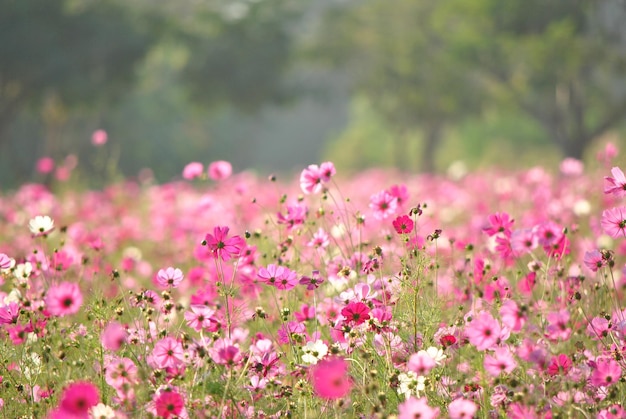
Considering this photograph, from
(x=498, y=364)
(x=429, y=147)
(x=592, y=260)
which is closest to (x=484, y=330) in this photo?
(x=498, y=364)

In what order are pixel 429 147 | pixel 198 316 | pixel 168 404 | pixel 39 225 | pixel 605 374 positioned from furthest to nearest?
pixel 429 147, pixel 39 225, pixel 198 316, pixel 605 374, pixel 168 404

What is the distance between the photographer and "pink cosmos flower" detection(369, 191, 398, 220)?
2619 mm

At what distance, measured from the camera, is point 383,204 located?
2645mm

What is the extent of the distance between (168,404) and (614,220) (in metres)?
1.43

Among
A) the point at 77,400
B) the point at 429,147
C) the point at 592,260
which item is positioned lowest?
the point at 77,400

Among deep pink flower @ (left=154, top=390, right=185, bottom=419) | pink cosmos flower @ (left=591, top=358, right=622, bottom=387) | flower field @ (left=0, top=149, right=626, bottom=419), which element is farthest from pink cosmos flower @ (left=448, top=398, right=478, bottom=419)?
deep pink flower @ (left=154, top=390, right=185, bottom=419)

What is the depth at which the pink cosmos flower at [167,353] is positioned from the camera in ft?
6.41

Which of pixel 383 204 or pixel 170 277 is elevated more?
pixel 383 204

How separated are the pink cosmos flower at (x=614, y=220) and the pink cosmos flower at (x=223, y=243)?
111 centimetres

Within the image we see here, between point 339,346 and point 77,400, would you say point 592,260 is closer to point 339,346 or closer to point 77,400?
point 339,346

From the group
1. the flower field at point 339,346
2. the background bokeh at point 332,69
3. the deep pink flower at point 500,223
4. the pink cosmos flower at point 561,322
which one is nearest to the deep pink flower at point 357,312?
the flower field at point 339,346

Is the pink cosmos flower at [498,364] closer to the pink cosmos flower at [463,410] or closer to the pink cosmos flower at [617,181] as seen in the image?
the pink cosmos flower at [463,410]

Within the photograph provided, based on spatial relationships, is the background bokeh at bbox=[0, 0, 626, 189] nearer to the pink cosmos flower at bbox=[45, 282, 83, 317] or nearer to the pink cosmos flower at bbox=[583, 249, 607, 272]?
the pink cosmos flower at bbox=[45, 282, 83, 317]

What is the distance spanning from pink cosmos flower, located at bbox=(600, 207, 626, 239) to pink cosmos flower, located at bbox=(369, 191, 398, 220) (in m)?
0.75
